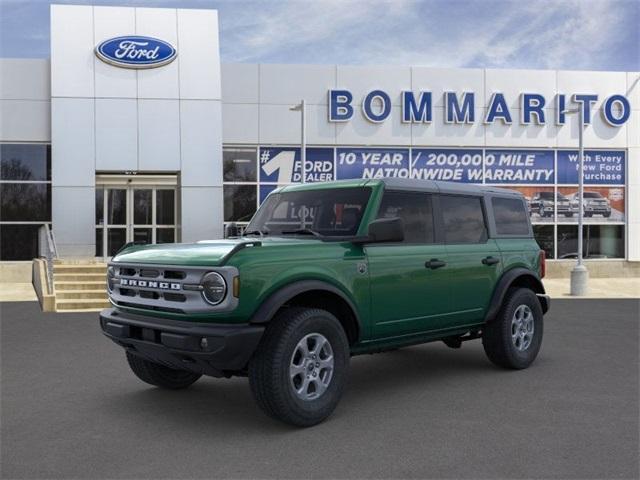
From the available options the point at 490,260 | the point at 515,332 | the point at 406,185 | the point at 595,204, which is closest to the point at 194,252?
the point at 406,185

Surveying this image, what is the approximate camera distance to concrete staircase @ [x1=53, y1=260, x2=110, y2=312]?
1358 centimetres

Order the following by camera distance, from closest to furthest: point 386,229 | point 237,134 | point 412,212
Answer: point 386,229
point 412,212
point 237,134

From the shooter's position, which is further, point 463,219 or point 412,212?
point 463,219

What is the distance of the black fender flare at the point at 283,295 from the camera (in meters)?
4.76

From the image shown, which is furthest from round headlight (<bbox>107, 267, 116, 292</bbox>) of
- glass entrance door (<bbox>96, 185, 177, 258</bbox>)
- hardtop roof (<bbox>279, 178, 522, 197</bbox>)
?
glass entrance door (<bbox>96, 185, 177, 258</bbox>)

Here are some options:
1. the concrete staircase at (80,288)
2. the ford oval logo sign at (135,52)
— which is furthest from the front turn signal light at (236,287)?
the ford oval logo sign at (135,52)

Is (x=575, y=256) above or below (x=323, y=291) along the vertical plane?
below

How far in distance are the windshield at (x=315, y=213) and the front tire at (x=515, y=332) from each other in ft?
7.41

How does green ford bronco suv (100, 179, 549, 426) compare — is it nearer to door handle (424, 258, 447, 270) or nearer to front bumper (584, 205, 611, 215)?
door handle (424, 258, 447, 270)

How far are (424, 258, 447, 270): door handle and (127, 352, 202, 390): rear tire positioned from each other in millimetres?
2508

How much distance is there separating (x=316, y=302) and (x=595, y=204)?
18.5m

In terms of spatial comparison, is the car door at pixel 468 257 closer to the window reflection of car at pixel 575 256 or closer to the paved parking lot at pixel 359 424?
the paved parking lot at pixel 359 424

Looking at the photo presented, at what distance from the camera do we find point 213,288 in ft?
15.5

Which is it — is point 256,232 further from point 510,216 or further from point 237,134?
point 237,134
